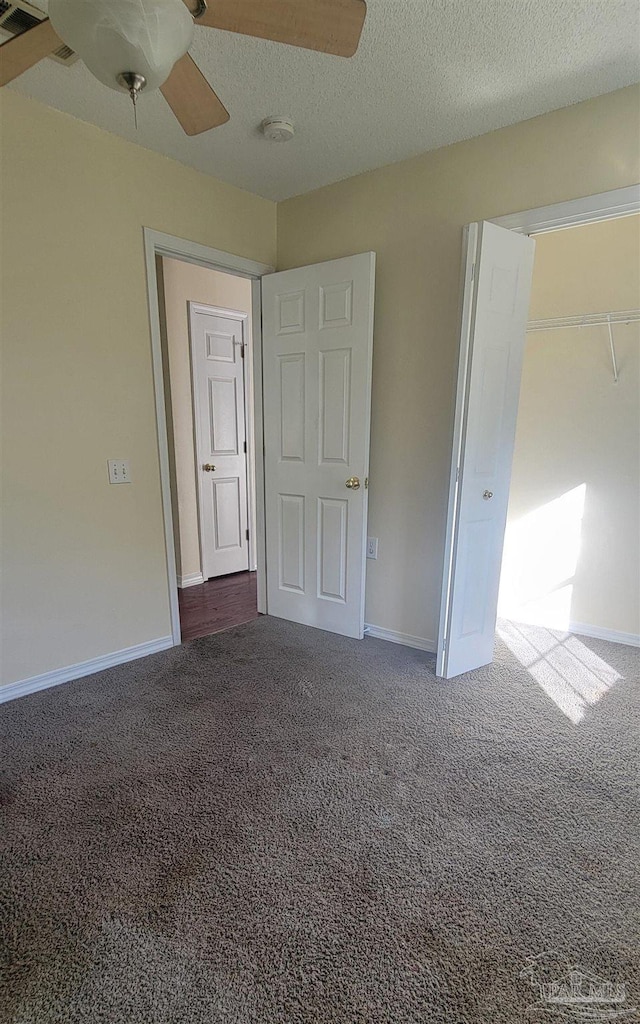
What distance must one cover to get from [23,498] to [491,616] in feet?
8.08

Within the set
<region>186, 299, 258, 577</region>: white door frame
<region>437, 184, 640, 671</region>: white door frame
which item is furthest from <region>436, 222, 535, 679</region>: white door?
<region>186, 299, 258, 577</region>: white door frame

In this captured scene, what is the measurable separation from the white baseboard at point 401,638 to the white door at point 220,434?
1.83 m

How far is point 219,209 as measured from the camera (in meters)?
2.86

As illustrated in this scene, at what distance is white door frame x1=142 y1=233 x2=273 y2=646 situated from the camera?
259cm

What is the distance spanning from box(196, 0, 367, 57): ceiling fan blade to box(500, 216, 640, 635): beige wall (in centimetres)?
229

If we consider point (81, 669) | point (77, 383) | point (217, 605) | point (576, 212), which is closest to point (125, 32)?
point (77, 383)

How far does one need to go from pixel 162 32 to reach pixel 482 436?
1.88 meters

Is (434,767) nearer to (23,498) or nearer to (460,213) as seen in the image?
(23,498)

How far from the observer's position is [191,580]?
13.7 feet

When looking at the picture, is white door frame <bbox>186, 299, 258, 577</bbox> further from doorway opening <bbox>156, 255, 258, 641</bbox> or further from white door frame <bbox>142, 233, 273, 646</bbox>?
white door frame <bbox>142, 233, 273, 646</bbox>

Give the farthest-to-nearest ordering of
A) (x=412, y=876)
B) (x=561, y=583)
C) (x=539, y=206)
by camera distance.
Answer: (x=561, y=583) < (x=539, y=206) < (x=412, y=876)

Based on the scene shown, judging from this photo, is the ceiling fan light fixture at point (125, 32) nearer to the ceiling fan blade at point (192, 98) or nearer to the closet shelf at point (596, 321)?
the ceiling fan blade at point (192, 98)

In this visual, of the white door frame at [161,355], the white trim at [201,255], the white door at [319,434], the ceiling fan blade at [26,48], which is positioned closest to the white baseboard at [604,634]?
the white door at [319,434]

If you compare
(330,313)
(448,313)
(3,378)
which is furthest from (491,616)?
(3,378)
